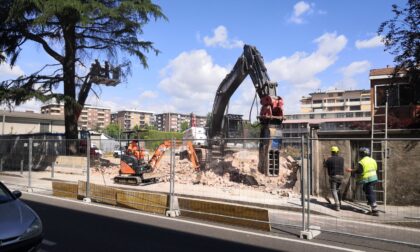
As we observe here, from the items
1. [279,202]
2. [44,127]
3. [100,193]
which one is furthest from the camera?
[44,127]

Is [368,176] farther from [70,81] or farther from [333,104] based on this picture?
[333,104]

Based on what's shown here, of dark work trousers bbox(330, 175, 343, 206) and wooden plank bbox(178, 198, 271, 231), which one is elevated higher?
dark work trousers bbox(330, 175, 343, 206)

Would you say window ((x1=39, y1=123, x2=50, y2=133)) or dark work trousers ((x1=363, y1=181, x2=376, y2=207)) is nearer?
dark work trousers ((x1=363, y1=181, x2=376, y2=207))

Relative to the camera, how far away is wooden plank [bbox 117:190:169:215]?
1157cm

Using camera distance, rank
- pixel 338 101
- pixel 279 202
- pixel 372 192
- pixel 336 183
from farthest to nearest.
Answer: pixel 338 101 < pixel 279 202 < pixel 336 183 < pixel 372 192

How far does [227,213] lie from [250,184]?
23.8 feet

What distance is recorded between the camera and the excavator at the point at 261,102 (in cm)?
1750

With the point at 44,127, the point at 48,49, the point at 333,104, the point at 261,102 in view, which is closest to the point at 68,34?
the point at 48,49

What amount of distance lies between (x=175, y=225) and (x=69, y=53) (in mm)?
22603

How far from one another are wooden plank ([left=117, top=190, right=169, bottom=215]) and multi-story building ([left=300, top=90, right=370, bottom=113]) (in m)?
130

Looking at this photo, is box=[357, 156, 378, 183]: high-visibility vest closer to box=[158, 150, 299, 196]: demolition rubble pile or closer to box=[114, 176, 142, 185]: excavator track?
box=[158, 150, 299, 196]: demolition rubble pile

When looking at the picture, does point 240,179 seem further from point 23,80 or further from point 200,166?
point 23,80

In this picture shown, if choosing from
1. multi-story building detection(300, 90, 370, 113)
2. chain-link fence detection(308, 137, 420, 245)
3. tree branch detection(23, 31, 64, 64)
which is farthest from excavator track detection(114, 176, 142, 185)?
multi-story building detection(300, 90, 370, 113)

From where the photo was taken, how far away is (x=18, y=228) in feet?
19.8
